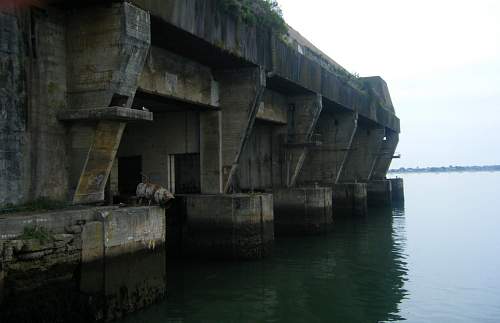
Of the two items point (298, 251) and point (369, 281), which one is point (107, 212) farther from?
point (298, 251)

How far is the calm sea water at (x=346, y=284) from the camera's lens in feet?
40.3

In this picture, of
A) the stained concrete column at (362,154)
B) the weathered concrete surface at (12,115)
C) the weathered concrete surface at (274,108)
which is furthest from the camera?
the stained concrete column at (362,154)

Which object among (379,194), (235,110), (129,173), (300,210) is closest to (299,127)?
(300,210)

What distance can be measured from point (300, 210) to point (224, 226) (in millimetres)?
7963

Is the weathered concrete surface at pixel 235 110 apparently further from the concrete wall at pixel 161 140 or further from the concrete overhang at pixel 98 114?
the concrete overhang at pixel 98 114

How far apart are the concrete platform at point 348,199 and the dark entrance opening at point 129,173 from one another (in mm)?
16395

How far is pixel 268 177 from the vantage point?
27438mm

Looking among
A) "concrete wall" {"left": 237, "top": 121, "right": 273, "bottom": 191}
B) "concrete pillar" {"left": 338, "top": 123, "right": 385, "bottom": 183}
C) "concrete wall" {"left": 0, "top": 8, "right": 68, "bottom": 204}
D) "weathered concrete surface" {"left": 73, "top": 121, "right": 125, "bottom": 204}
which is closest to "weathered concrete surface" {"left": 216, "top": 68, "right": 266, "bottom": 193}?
"concrete wall" {"left": 237, "top": 121, "right": 273, "bottom": 191}

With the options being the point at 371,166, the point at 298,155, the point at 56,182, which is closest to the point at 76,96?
the point at 56,182

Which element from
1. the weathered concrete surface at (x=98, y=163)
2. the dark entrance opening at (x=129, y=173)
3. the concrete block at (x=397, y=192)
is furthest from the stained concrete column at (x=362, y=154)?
the weathered concrete surface at (x=98, y=163)

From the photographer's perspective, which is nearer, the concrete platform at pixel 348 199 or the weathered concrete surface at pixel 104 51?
the weathered concrete surface at pixel 104 51

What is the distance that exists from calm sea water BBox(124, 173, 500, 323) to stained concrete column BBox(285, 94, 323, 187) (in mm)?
→ 4066

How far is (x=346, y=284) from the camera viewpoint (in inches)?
611

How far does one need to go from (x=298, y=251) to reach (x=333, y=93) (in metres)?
10.5
